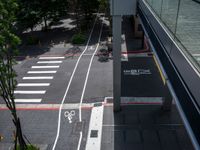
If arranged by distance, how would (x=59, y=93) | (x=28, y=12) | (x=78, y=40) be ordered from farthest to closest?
(x=78, y=40)
(x=28, y=12)
(x=59, y=93)

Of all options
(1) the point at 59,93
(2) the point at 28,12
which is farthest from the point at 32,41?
(1) the point at 59,93

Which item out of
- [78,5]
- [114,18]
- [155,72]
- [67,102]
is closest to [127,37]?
[78,5]

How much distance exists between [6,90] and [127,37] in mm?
26631

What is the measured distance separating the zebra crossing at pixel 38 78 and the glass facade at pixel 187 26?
1610 centimetres

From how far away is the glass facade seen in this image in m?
7.58

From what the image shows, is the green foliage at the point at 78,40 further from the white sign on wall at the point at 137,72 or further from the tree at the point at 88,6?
the white sign on wall at the point at 137,72

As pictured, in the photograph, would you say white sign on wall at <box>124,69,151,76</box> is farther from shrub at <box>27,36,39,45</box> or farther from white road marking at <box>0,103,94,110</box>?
shrub at <box>27,36,39,45</box>

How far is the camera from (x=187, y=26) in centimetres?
858

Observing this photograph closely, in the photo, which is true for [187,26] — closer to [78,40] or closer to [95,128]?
[95,128]

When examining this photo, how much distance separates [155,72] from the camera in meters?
26.1

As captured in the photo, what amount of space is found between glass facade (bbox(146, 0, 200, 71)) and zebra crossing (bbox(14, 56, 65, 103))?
16.1m

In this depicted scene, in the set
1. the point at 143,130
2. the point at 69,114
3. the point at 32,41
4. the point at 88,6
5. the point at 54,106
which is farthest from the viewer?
the point at 88,6

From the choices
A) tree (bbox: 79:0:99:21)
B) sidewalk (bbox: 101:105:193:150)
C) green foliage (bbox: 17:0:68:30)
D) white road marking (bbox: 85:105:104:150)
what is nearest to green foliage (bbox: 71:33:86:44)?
green foliage (bbox: 17:0:68:30)

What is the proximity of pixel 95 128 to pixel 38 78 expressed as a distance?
11.4 m
